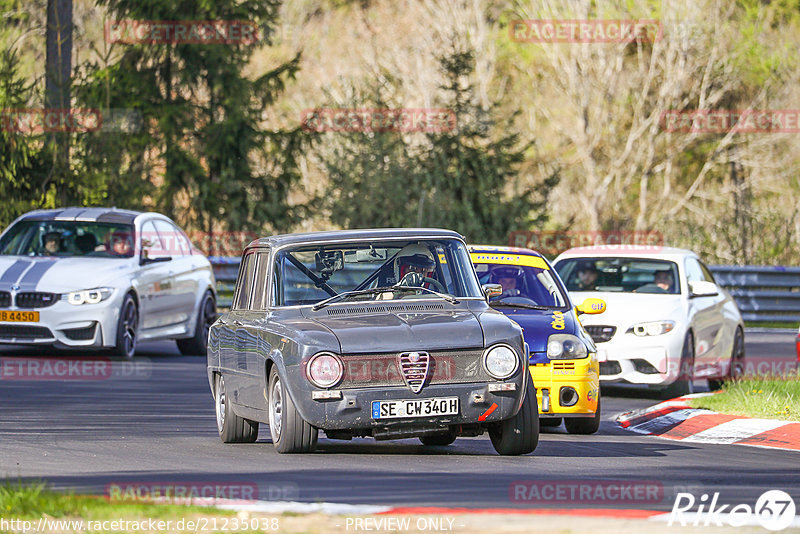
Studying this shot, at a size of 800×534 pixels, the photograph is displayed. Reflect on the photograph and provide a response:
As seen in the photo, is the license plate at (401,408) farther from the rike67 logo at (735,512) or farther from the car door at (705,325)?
the car door at (705,325)

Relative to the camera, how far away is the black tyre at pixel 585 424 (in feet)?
38.7

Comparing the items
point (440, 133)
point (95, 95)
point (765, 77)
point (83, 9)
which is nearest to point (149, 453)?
point (95, 95)

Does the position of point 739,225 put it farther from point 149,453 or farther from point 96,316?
point 149,453

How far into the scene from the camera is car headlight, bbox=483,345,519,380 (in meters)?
9.29

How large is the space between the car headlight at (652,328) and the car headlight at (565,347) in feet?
12.0

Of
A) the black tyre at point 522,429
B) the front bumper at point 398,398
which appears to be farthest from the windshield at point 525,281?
the front bumper at point 398,398

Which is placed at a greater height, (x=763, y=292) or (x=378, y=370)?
(x=378, y=370)

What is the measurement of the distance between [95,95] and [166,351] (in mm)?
11181

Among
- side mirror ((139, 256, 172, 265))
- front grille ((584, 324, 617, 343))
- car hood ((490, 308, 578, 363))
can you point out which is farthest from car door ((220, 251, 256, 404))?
side mirror ((139, 256, 172, 265))

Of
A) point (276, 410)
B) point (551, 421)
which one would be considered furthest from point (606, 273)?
point (276, 410)

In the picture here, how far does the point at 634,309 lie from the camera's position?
50.7 feet

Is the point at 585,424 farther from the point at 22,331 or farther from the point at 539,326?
the point at 22,331

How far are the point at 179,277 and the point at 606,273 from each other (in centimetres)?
582

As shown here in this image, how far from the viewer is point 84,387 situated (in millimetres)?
14906
